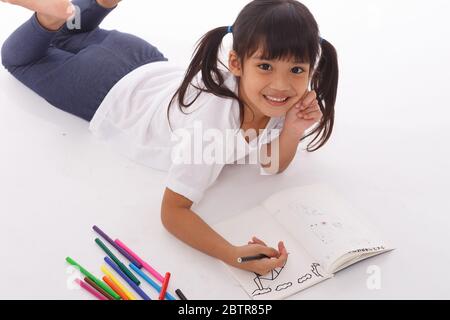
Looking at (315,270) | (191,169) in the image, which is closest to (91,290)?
(191,169)

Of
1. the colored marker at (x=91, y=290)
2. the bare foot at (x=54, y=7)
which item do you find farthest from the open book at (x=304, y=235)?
the bare foot at (x=54, y=7)

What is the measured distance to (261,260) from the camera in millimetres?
993

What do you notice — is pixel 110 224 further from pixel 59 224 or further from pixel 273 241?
pixel 273 241

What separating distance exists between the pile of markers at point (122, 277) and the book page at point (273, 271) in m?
0.12

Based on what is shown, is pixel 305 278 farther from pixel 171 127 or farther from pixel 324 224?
pixel 171 127

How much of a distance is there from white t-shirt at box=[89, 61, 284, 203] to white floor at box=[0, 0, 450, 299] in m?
0.04

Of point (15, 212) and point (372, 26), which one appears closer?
point (15, 212)

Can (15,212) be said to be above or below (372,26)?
below

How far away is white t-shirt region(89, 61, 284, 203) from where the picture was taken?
1034 millimetres

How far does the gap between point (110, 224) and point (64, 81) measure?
14.6 inches

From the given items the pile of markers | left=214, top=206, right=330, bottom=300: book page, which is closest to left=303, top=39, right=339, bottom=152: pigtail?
left=214, top=206, right=330, bottom=300: book page

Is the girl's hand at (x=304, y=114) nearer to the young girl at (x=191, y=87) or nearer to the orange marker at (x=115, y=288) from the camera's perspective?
the young girl at (x=191, y=87)
